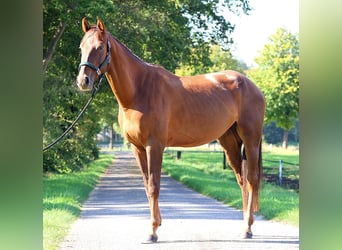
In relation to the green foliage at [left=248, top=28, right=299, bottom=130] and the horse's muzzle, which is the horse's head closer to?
the horse's muzzle

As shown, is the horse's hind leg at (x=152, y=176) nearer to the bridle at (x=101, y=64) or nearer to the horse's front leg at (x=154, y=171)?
the horse's front leg at (x=154, y=171)

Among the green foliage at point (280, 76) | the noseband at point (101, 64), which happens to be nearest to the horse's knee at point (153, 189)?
the noseband at point (101, 64)

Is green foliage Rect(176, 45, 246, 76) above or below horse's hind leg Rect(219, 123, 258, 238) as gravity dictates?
above

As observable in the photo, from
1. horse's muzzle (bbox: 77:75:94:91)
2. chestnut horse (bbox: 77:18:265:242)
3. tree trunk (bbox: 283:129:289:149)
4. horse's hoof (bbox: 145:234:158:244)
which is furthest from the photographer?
tree trunk (bbox: 283:129:289:149)

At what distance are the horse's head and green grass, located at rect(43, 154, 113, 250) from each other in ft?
3.36

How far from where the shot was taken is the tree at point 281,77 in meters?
5.89

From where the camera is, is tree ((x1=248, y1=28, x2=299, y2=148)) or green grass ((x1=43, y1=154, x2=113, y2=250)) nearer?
green grass ((x1=43, y1=154, x2=113, y2=250))

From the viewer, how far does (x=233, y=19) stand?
19.6 ft

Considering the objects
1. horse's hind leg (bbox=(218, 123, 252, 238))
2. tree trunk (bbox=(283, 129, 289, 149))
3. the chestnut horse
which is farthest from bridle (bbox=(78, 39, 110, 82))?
tree trunk (bbox=(283, 129, 289, 149))

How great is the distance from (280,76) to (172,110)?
1064 millimetres

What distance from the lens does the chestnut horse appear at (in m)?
5.29

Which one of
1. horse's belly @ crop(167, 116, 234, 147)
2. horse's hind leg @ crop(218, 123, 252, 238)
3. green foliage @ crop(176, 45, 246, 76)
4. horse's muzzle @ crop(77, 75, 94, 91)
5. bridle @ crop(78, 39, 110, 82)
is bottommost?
horse's hind leg @ crop(218, 123, 252, 238)

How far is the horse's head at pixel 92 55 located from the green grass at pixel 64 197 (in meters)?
1.02
